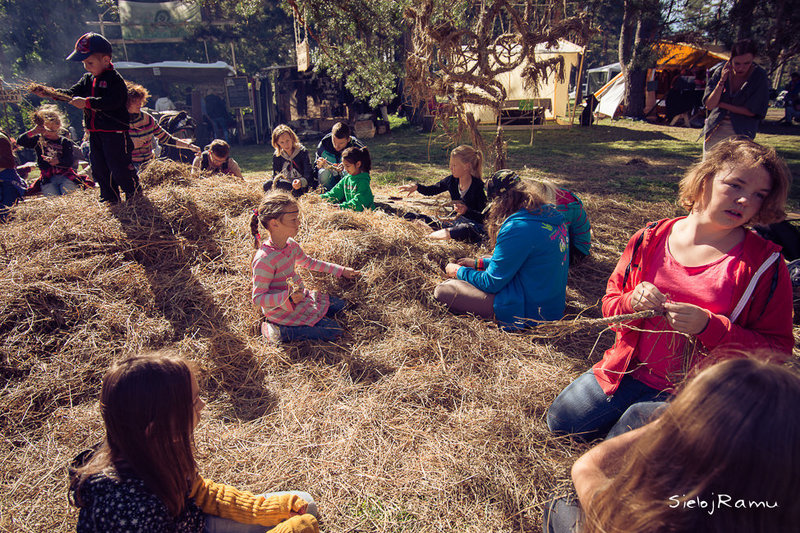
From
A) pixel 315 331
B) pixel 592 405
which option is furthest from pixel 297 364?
pixel 592 405

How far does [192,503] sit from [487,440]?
1536mm

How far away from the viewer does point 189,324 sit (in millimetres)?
3852

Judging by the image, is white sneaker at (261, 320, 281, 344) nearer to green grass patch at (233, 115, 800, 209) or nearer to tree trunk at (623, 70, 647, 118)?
green grass patch at (233, 115, 800, 209)

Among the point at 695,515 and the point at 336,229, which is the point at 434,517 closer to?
the point at 695,515

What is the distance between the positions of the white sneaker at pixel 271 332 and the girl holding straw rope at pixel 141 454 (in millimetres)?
1966

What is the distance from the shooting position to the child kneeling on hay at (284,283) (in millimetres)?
Result: 3346

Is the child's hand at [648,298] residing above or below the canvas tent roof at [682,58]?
below

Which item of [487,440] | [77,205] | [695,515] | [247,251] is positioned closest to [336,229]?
[247,251]

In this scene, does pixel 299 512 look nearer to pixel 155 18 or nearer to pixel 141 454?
pixel 141 454

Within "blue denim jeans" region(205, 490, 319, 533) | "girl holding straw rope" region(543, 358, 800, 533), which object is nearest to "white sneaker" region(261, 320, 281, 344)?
"blue denim jeans" region(205, 490, 319, 533)

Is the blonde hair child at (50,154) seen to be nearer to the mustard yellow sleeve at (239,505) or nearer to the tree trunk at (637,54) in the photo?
the mustard yellow sleeve at (239,505)

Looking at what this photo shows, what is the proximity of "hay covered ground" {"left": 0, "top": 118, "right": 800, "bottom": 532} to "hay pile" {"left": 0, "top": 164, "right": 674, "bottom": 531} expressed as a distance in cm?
1

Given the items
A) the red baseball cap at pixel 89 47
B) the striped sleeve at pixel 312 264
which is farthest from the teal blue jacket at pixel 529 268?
the red baseball cap at pixel 89 47

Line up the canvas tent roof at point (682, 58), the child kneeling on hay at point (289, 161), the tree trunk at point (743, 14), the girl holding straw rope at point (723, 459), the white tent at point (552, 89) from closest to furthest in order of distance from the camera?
the girl holding straw rope at point (723, 459) < the child kneeling on hay at point (289, 161) < the tree trunk at point (743, 14) < the white tent at point (552, 89) < the canvas tent roof at point (682, 58)
